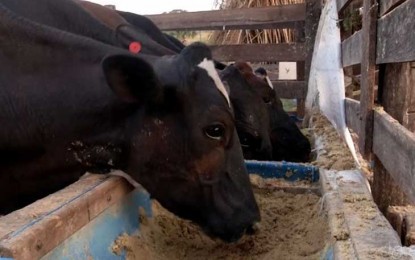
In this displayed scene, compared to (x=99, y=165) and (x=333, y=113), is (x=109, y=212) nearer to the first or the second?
(x=99, y=165)

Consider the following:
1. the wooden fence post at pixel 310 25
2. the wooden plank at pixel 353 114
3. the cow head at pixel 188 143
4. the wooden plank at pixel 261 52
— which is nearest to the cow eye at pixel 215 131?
the cow head at pixel 188 143

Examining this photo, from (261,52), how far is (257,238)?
12.9 ft

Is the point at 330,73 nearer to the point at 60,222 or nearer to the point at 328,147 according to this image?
the point at 328,147

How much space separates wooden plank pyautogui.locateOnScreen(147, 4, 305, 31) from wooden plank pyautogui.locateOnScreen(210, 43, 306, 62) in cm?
27

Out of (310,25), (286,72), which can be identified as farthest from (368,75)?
(286,72)

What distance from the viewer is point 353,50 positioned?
321cm

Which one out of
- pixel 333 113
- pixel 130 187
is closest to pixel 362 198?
pixel 130 187

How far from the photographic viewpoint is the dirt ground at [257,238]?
2.15 metres

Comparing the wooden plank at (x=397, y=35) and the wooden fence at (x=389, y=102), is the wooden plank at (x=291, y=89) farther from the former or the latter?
the wooden plank at (x=397, y=35)

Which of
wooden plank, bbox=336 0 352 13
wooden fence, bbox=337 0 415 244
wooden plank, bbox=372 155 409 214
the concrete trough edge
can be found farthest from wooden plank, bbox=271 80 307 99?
the concrete trough edge

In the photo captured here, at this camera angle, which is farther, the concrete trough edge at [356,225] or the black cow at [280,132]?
the black cow at [280,132]

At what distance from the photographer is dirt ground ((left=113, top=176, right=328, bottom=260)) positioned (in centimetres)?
215

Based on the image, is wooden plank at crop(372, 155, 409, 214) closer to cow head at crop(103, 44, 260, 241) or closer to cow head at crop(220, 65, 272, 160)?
cow head at crop(103, 44, 260, 241)

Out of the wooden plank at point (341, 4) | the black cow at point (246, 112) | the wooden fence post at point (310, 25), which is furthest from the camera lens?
the wooden fence post at point (310, 25)
